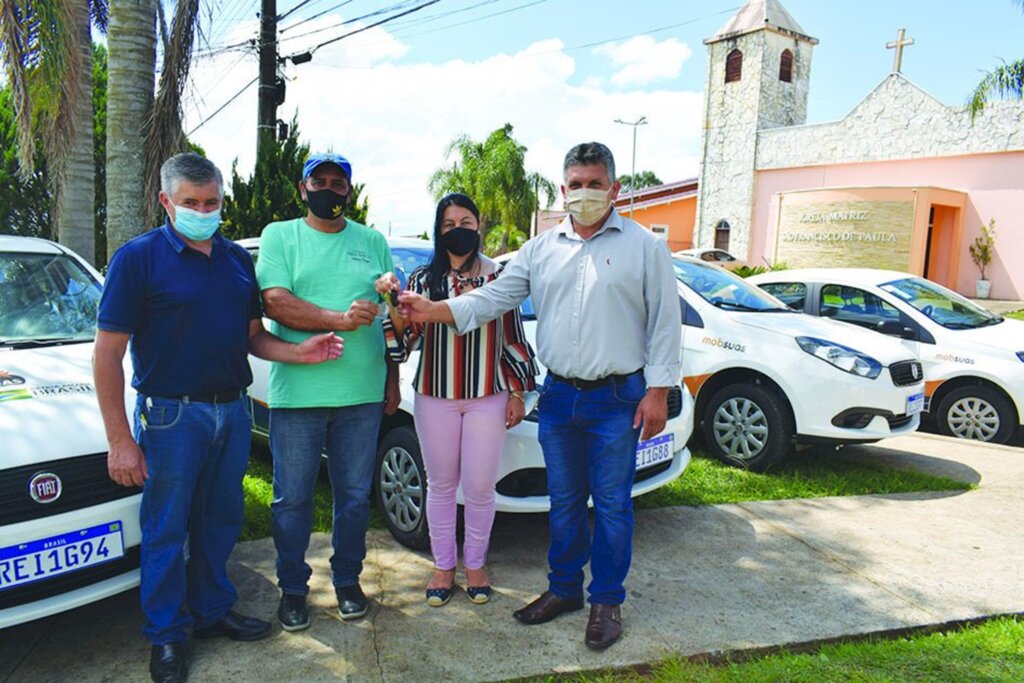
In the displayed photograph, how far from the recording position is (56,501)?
268 centimetres

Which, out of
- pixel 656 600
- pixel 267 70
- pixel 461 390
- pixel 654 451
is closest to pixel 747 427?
pixel 654 451

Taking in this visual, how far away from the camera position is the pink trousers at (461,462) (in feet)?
10.7

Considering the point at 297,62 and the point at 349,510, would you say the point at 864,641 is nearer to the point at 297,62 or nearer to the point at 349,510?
the point at 349,510

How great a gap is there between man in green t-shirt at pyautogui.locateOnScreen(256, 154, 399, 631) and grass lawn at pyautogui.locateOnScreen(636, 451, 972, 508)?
2148mm

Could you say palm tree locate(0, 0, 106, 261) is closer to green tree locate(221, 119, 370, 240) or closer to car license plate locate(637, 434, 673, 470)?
green tree locate(221, 119, 370, 240)

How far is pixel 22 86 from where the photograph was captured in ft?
20.5

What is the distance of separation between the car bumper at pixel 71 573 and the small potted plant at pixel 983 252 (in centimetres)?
2455

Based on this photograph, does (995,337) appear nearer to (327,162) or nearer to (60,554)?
(327,162)

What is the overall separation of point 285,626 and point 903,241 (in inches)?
891

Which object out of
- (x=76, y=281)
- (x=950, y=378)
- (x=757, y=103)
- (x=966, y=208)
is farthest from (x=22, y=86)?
(x=757, y=103)

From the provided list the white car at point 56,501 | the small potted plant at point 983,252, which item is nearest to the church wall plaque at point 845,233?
the small potted plant at point 983,252

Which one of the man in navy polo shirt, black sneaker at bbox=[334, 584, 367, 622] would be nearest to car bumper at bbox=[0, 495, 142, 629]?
the man in navy polo shirt

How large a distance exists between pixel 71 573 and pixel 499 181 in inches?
1259

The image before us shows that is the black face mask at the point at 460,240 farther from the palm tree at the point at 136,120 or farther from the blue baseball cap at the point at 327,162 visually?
the palm tree at the point at 136,120
